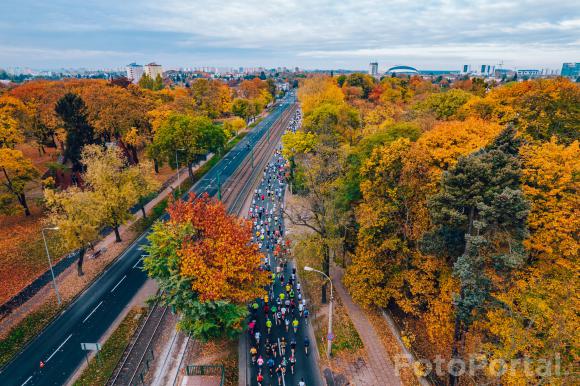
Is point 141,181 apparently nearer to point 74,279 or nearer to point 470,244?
point 74,279

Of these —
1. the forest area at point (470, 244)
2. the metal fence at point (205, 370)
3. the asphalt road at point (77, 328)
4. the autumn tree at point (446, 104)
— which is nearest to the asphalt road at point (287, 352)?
the metal fence at point (205, 370)

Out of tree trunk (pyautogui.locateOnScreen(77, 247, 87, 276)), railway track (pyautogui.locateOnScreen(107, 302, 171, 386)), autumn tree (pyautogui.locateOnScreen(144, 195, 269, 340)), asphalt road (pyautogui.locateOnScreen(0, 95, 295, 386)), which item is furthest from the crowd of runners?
tree trunk (pyautogui.locateOnScreen(77, 247, 87, 276))

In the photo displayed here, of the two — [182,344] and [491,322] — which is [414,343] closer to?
[491,322]

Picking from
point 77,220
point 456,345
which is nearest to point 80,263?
point 77,220

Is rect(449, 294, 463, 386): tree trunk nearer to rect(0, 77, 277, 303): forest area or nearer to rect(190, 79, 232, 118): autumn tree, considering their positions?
rect(0, 77, 277, 303): forest area

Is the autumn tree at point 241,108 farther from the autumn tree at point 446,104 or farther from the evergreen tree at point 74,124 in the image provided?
the autumn tree at point 446,104

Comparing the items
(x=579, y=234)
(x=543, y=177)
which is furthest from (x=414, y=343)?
(x=543, y=177)
